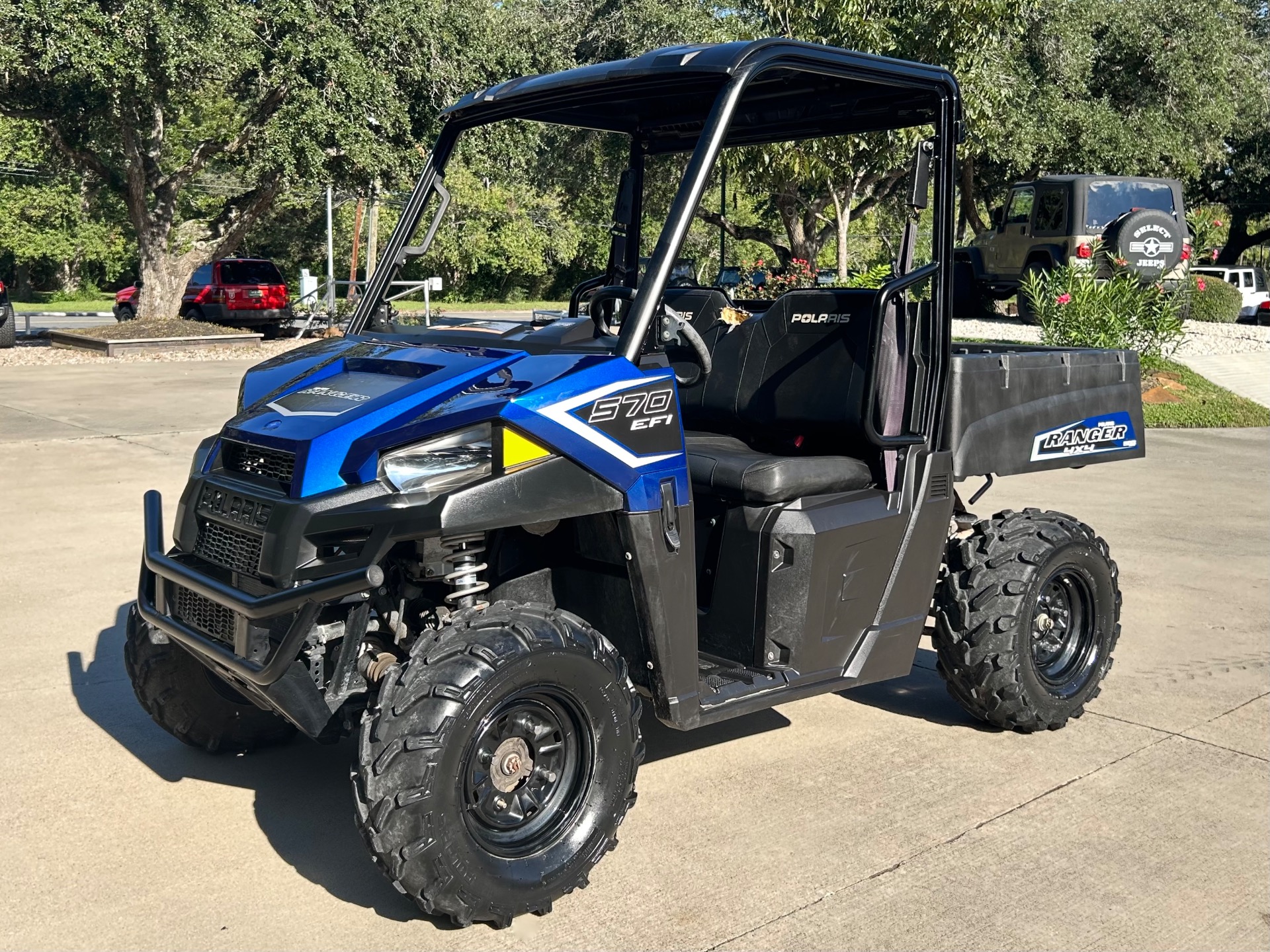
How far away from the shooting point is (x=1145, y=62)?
2823 centimetres

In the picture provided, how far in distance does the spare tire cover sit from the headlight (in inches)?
674

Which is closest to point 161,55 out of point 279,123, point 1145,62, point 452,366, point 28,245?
point 279,123

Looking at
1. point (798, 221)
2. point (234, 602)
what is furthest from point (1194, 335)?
point (234, 602)

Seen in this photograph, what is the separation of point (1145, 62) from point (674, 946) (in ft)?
95.4

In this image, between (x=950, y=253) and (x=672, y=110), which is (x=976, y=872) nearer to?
(x=950, y=253)

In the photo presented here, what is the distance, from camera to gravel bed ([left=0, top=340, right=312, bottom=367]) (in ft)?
63.2

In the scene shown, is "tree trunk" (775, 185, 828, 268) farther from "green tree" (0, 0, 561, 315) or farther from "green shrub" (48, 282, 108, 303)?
"green shrub" (48, 282, 108, 303)

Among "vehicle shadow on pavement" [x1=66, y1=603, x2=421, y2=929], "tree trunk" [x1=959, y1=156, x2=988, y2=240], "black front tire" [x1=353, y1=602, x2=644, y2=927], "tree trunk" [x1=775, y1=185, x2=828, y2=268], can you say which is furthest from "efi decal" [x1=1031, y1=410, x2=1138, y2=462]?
"tree trunk" [x1=959, y1=156, x2=988, y2=240]

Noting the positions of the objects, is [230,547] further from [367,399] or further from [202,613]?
[367,399]

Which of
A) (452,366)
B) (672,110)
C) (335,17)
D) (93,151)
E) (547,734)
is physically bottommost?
(547,734)

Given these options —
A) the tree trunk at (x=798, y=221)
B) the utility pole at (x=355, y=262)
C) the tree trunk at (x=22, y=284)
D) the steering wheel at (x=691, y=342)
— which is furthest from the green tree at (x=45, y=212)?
the steering wheel at (x=691, y=342)

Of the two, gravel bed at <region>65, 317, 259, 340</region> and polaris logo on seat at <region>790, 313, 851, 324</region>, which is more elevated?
polaris logo on seat at <region>790, 313, 851, 324</region>

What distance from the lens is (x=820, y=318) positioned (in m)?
4.57

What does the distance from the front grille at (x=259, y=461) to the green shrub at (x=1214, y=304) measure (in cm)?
2472
